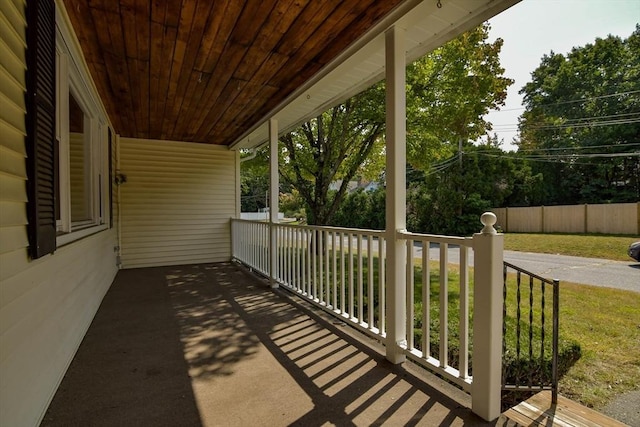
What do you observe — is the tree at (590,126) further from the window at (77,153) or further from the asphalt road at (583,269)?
the window at (77,153)

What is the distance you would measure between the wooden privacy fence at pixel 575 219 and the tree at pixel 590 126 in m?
4.34

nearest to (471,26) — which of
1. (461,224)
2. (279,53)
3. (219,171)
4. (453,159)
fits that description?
(279,53)

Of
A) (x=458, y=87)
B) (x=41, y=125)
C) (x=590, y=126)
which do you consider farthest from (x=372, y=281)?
(x=590, y=126)

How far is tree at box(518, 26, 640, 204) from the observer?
16.5 metres

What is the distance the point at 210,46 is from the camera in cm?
276

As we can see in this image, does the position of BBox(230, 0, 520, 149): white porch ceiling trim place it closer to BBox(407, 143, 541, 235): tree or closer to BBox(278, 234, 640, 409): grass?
BBox(278, 234, 640, 409): grass

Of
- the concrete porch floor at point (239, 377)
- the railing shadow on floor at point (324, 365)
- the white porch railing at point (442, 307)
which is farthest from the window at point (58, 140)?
the white porch railing at point (442, 307)

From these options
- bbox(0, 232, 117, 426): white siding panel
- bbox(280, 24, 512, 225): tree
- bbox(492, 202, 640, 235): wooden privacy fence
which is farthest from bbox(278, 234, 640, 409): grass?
bbox(492, 202, 640, 235): wooden privacy fence

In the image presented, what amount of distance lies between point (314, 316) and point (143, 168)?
473 centimetres

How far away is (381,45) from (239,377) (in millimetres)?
2619

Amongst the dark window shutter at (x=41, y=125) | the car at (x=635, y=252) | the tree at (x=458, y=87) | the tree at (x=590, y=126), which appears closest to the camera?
the dark window shutter at (x=41, y=125)

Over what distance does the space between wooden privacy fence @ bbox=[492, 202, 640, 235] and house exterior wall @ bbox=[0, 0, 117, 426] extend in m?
15.4

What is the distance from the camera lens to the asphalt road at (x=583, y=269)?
5610 millimetres

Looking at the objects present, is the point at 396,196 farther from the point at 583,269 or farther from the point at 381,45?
the point at 583,269
